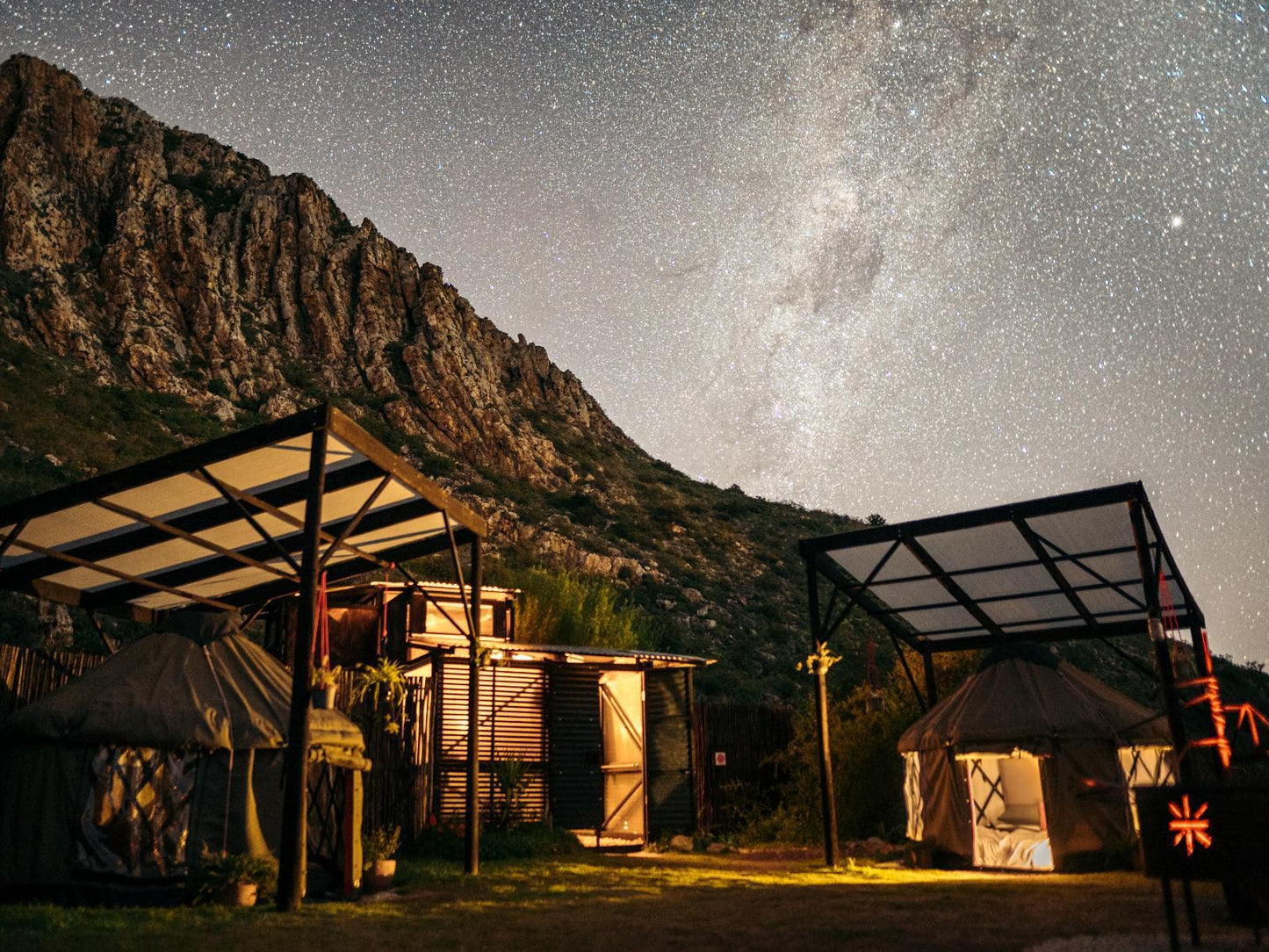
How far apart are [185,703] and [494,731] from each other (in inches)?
311

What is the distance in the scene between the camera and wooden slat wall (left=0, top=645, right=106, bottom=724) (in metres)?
10.0

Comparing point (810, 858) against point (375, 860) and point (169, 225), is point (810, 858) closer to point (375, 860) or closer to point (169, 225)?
point (375, 860)

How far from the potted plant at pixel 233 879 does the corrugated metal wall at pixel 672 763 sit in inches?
368

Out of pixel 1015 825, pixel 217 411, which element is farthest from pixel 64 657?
pixel 217 411

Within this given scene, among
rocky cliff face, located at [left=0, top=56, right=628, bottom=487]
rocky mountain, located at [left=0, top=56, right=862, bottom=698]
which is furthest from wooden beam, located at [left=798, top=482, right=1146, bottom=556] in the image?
rocky cliff face, located at [left=0, top=56, right=628, bottom=487]

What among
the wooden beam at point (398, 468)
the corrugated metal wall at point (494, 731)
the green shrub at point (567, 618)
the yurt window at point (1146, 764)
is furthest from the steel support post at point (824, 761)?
the green shrub at point (567, 618)

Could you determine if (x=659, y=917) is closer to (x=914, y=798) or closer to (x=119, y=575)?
(x=119, y=575)

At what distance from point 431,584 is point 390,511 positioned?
606 centimetres

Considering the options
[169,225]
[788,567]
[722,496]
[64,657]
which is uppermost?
[169,225]

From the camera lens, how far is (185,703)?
29.7 ft

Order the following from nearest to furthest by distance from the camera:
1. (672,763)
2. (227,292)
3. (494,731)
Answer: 1. (494,731)
2. (672,763)
3. (227,292)

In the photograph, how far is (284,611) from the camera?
1598cm

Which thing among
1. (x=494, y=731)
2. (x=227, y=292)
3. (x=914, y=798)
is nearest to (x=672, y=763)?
(x=494, y=731)

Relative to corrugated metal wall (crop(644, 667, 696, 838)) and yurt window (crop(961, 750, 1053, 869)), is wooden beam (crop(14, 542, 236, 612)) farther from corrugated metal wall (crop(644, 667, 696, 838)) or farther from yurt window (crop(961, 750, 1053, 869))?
yurt window (crop(961, 750, 1053, 869))
